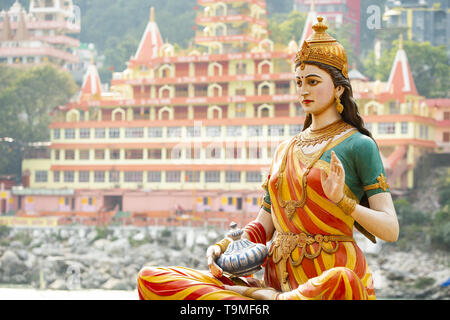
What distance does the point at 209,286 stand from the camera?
1918 millimetres

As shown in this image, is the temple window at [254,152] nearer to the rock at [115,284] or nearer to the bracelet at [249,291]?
the rock at [115,284]

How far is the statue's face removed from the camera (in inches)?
79.7

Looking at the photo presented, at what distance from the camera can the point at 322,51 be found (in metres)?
2.02

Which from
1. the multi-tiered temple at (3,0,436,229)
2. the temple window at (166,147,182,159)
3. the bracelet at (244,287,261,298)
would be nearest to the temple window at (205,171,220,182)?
the multi-tiered temple at (3,0,436,229)

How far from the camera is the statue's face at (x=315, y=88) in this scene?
2.03 metres

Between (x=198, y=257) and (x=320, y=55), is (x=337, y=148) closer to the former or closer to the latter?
(x=320, y=55)

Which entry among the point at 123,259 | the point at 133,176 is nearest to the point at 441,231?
the point at 123,259

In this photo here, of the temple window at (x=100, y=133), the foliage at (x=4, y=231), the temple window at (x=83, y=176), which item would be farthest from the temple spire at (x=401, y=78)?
the foliage at (x=4, y=231)

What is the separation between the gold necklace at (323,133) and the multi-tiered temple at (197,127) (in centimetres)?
1497

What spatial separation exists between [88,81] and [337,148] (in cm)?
1795

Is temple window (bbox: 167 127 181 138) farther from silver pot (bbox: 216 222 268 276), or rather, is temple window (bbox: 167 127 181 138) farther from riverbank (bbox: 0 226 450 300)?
silver pot (bbox: 216 222 268 276)

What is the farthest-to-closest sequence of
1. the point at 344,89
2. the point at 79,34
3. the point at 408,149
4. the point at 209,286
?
the point at 79,34 < the point at 408,149 < the point at 344,89 < the point at 209,286

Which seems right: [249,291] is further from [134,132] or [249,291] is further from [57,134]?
[57,134]

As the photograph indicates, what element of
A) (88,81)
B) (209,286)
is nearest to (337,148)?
(209,286)
